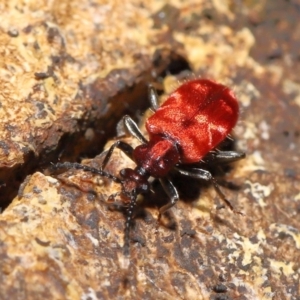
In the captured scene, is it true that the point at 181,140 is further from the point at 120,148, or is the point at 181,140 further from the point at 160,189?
the point at 120,148

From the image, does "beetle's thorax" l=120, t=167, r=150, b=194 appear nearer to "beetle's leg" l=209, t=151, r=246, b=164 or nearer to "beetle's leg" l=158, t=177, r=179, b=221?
"beetle's leg" l=158, t=177, r=179, b=221

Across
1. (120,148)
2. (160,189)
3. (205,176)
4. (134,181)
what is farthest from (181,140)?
(134,181)

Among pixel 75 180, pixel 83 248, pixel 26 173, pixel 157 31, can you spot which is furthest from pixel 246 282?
pixel 157 31

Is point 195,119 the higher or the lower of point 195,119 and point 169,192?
the higher

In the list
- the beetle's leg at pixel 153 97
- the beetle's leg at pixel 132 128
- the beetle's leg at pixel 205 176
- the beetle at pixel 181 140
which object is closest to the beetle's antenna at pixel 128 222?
the beetle at pixel 181 140

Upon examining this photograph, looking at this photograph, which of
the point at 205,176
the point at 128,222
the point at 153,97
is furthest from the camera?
the point at 153,97

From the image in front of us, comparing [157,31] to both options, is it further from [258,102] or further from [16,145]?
[16,145]

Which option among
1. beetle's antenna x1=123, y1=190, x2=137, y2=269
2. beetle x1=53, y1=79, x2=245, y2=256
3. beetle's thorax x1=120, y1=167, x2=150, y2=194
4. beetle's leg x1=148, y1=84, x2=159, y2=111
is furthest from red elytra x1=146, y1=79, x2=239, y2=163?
beetle's antenna x1=123, y1=190, x2=137, y2=269
